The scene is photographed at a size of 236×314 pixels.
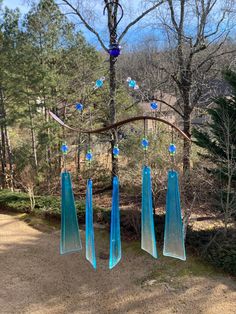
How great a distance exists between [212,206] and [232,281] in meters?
1.85

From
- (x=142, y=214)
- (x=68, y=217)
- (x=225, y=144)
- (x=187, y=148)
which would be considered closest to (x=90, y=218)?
(x=68, y=217)

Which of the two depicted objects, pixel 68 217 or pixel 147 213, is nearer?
pixel 147 213

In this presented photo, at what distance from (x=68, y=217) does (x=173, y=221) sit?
1325mm

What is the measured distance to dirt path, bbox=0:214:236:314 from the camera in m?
4.53

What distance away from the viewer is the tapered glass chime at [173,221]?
3428 millimetres

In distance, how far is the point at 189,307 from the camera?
448cm

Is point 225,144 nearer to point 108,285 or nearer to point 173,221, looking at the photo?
point 173,221

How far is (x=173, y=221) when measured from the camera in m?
3.59

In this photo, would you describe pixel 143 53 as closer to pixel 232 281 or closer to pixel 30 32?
pixel 30 32

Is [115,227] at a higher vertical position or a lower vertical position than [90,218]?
lower

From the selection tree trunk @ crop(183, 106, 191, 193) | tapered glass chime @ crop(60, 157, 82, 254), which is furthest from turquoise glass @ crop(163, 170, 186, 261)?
tree trunk @ crop(183, 106, 191, 193)

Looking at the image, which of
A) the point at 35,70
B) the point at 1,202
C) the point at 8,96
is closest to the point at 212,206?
the point at 1,202

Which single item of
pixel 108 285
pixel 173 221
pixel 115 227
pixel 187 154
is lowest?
pixel 108 285

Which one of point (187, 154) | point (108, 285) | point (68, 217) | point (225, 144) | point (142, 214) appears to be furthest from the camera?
A: point (187, 154)
